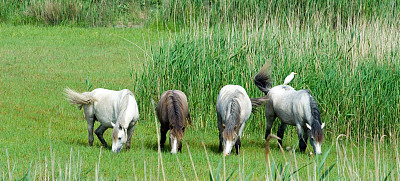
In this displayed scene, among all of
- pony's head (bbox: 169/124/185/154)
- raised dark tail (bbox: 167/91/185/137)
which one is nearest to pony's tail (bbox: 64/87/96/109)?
raised dark tail (bbox: 167/91/185/137)

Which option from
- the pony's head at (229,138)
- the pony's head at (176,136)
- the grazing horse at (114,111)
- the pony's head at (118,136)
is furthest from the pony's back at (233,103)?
the pony's head at (118,136)

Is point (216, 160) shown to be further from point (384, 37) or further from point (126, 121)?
point (384, 37)

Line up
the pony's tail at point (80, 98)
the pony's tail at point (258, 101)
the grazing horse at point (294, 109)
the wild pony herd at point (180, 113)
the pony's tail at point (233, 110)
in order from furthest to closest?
the pony's tail at point (258, 101)
the pony's tail at point (80, 98)
the grazing horse at point (294, 109)
the pony's tail at point (233, 110)
the wild pony herd at point (180, 113)

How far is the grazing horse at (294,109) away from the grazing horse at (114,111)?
231 cm

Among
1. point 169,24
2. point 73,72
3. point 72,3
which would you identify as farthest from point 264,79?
point 72,3

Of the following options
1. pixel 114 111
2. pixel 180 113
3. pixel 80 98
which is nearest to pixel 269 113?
pixel 180 113

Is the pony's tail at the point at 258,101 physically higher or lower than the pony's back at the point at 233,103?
lower

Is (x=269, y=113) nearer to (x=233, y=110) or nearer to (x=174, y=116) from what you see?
(x=233, y=110)

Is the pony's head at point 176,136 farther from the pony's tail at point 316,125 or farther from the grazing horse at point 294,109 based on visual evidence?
the pony's tail at point 316,125

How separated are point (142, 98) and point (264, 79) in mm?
2674

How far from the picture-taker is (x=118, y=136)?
8.42m

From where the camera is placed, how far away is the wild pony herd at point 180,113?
851cm

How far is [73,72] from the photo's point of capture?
1580 centimetres

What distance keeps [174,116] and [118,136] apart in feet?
2.83
